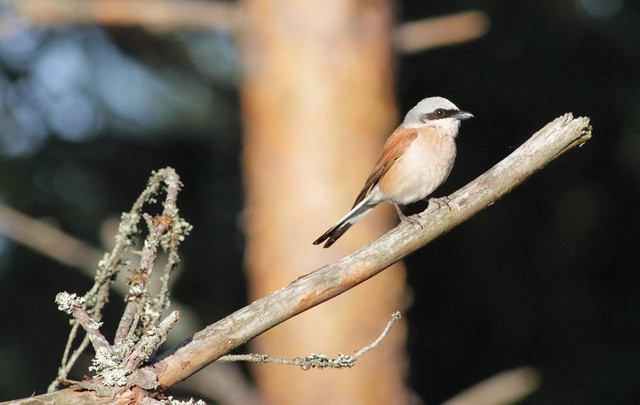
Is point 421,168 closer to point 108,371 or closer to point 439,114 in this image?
point 439,114

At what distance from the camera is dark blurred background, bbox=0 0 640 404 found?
6949mm

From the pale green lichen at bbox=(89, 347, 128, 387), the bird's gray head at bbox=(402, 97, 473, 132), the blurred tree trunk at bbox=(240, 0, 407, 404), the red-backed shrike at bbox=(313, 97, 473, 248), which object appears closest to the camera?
the pale green lichen at bbox=(89, 347, 128, 387)

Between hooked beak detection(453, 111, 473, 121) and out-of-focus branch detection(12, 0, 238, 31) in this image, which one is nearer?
hooked beak detection(453, 111, 473, 121)

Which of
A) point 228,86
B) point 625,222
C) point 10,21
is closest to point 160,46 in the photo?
point 228,86

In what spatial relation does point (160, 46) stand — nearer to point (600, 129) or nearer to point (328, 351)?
point (328, 351)

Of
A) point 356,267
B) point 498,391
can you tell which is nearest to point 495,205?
point 498,391

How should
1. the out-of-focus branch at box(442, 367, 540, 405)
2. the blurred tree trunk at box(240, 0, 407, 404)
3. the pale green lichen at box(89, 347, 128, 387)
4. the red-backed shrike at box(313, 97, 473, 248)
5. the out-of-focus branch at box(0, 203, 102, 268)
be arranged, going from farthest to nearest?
the out-of-focus branch at box(442, 367, 540, 405) → the blurred tree trunk at box(240, 0, 407, 404) → the out-of-focus branch at box(0, 203, 102, 268) → the red-backed shrike at box(313, 97, 473, 248) → the pale green lichen at box(89, 347, 128, 387)

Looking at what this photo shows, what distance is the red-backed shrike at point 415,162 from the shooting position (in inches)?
169

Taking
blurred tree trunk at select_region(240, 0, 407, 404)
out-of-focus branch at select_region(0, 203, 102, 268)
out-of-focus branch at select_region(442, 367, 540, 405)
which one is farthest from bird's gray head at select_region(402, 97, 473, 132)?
out-of-focus branch at select_region(0, 203, 102, 268)

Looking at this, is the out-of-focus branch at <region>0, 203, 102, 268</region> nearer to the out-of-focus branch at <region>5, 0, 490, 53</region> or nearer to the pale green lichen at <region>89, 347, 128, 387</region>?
the out-of-focus branch at <region>5, 0, 490, 53</region>

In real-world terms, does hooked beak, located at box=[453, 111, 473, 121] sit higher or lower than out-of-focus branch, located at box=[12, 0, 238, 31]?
lower

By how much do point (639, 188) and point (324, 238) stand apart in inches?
181

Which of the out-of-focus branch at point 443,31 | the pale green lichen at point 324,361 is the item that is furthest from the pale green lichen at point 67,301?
the out-of-focus branch at point 443,31

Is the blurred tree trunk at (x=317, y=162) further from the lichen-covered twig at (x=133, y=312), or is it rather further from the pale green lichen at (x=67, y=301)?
the pale green lichen at (x=67, y=301)
